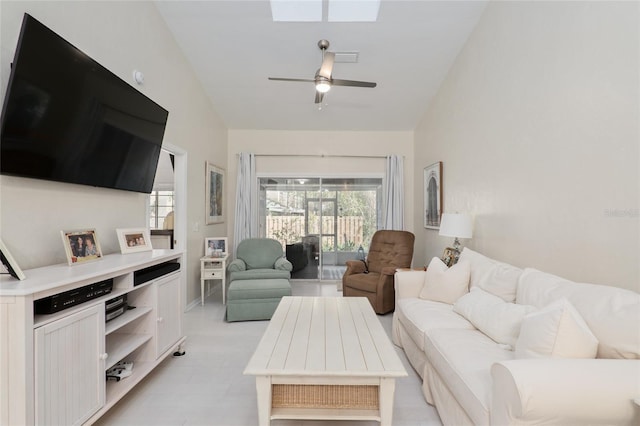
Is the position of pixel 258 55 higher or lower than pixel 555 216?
higher

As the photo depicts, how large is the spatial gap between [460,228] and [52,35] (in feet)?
11.3

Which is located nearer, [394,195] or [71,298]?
[71,298]

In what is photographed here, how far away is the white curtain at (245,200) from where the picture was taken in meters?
5.38

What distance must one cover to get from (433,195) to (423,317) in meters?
2.66

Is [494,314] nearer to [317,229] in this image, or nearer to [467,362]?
[467,362]

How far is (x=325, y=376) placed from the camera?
4.98ft

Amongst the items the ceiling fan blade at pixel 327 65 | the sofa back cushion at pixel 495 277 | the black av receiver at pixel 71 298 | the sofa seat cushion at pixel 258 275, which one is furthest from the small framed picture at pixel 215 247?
the sofa back cushion at pixel 495 277

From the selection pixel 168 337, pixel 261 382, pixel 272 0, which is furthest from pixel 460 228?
pixel 272 0

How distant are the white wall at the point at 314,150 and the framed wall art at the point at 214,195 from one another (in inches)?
14.0

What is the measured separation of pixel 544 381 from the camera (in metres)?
1.15

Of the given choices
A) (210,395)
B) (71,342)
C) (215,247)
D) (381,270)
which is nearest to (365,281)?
(381,270)

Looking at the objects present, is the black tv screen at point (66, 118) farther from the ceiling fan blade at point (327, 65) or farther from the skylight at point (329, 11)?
the skylight at point (329, 11)

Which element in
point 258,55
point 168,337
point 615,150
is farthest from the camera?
point 258,55

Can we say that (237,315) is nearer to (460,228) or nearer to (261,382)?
(261,382)
